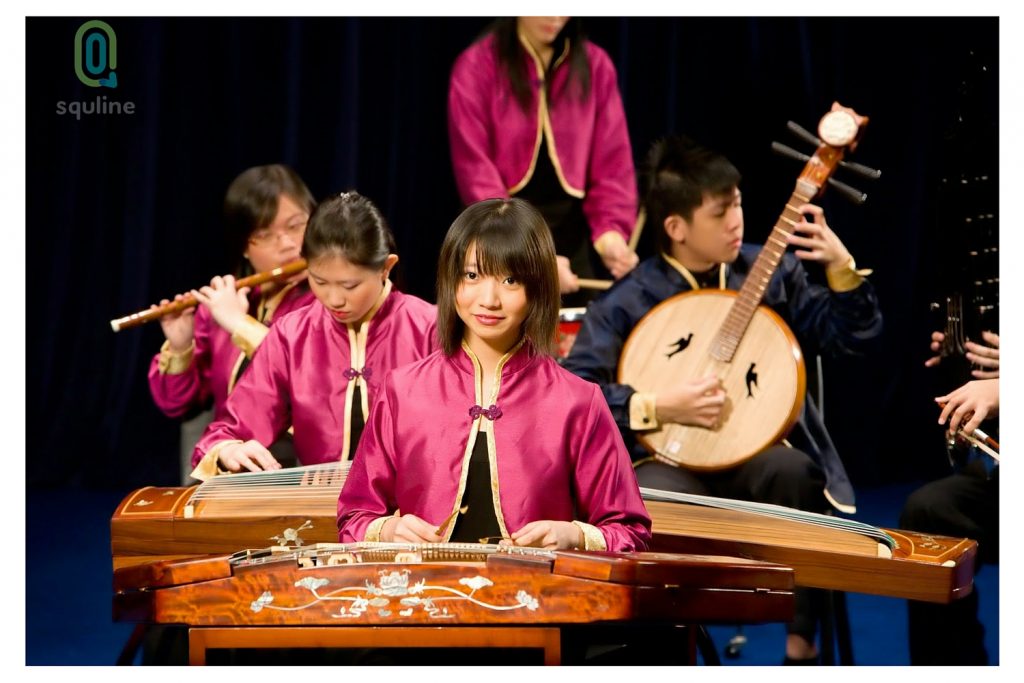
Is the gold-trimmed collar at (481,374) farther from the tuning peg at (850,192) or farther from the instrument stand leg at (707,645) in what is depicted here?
the tuning peg at (850,192)

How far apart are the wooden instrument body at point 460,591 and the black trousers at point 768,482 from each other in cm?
Answer: 118

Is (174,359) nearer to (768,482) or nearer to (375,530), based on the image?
(375,530)

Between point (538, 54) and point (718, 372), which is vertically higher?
point (538, 54)

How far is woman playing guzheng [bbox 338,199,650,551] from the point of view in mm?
2221

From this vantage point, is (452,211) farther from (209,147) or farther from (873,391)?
(873,391)

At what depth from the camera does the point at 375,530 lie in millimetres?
2207

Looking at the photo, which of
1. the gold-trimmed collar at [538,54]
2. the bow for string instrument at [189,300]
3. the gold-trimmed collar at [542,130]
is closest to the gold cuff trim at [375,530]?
the bow for string instrument at [189,300]

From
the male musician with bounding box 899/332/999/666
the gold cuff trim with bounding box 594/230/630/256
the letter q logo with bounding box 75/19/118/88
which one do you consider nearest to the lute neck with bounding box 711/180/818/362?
the male musician with bounding box 899/332/999/666

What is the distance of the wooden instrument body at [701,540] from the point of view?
2.51m

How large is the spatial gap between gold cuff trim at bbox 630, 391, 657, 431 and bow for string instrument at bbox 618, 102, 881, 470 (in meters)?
0.03

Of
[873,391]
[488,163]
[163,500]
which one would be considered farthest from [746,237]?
[163,500]

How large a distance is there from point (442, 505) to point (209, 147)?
9.01ft

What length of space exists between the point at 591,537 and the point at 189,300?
1.66 m

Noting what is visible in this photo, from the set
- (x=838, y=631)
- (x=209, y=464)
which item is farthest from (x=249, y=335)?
(x=838, y=631)
